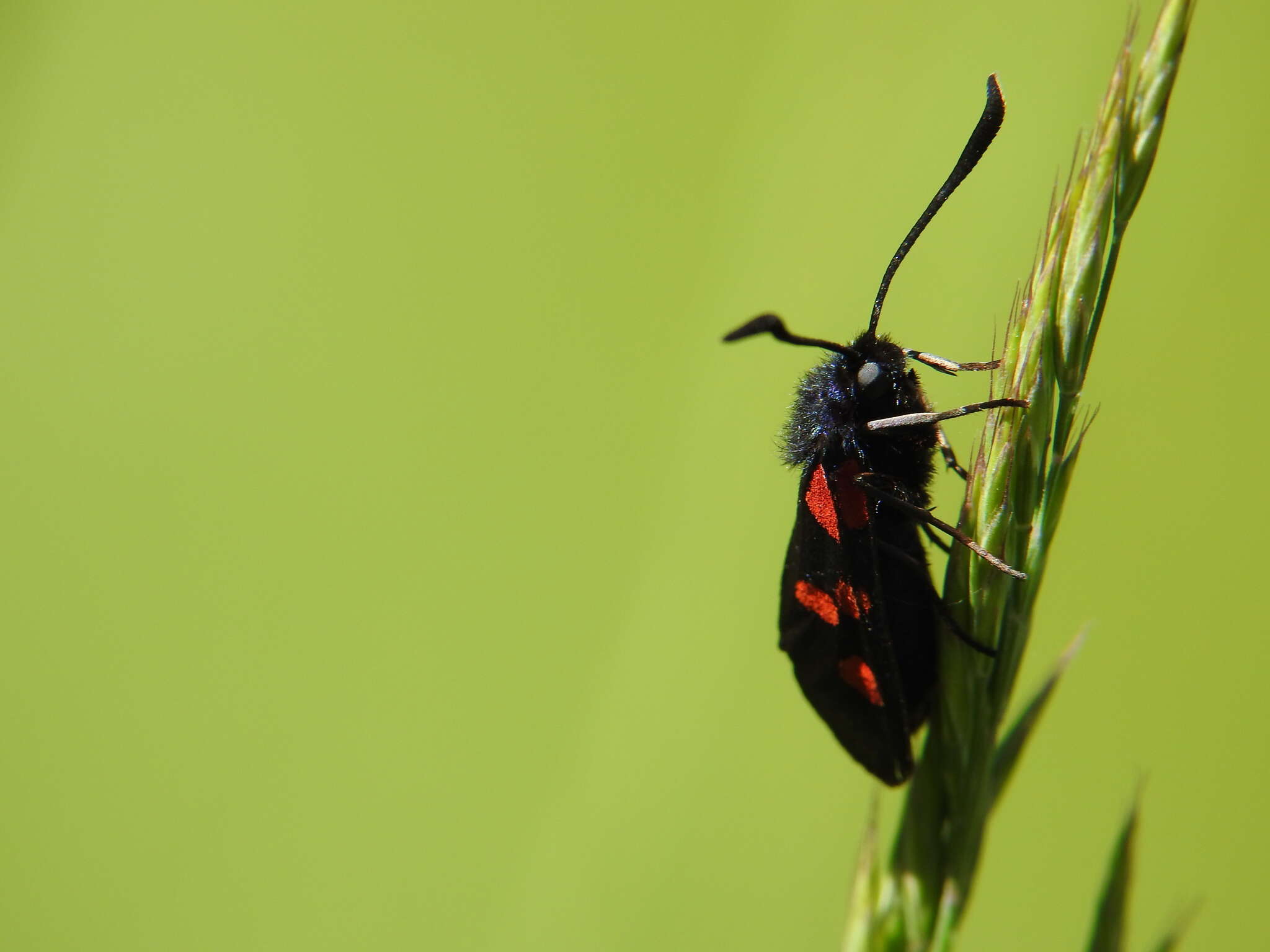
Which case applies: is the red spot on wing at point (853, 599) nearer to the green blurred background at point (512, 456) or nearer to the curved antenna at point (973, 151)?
the curved antenna at point (973, 151)

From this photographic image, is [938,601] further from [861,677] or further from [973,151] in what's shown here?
[973,151]

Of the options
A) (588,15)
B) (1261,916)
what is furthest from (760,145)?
(1261,916)

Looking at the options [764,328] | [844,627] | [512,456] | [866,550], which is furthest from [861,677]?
[512,456]

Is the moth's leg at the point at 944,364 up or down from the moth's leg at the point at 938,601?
up

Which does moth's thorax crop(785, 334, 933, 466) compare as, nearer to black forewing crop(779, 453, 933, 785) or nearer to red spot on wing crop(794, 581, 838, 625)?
black forewing crop(779, 453, 933, 785)

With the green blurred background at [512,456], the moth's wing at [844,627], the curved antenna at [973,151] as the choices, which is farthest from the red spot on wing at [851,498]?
the green blurred background at [512,456]

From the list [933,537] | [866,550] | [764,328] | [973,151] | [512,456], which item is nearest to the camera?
[764,328]

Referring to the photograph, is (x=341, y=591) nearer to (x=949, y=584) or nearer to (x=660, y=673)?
(x=660, y=673)
